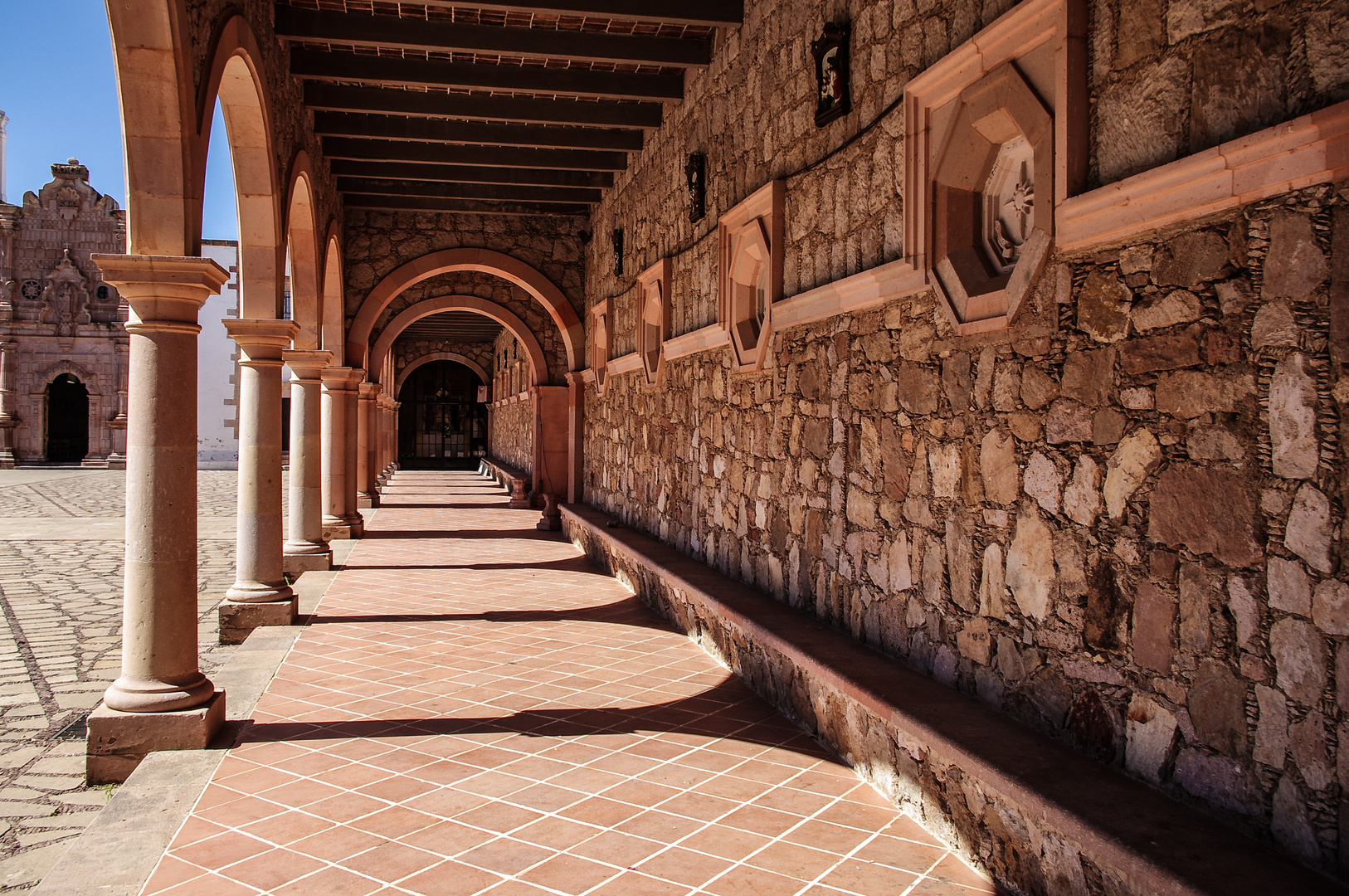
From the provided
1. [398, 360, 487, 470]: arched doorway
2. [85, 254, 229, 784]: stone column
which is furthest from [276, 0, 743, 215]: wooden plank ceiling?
[398, 360, 487, 470]: arched doorway

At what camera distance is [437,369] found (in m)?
31.8

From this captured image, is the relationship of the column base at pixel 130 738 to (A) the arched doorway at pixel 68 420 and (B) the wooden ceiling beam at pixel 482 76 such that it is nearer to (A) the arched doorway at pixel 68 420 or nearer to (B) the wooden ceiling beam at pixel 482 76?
(B) the wooden ceiling beam at pixel 482 76

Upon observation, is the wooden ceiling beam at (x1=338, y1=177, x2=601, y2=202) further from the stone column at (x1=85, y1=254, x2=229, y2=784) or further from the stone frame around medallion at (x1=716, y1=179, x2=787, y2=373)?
the stone column at (x1=85, y1=254, x2=229, y2=784)

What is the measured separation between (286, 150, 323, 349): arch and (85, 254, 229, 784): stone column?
13.3ft

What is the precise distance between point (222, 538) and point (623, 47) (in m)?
7.29

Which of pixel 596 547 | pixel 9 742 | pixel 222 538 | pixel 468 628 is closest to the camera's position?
pixel 9 742

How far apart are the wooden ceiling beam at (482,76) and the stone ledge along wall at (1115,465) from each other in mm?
2610

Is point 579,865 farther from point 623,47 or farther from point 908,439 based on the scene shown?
point 623,47

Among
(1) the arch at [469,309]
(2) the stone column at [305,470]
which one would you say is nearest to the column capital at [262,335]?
(2) the stone column at [305,470]

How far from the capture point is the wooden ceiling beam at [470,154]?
8508mm

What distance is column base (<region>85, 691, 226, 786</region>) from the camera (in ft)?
11.5

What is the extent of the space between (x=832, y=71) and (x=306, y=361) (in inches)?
201

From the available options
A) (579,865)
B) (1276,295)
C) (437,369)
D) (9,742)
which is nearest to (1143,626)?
(1276,295)

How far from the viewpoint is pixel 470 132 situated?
8078 mm
